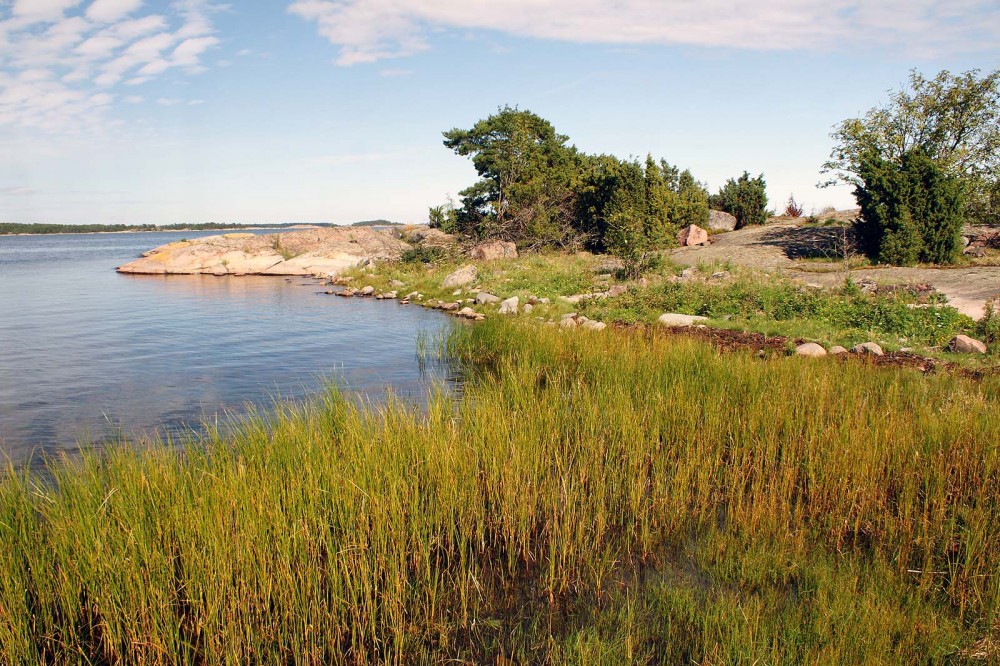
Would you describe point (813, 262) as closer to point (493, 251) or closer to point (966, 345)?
point (966, 345)

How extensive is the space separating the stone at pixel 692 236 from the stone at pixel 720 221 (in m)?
2.63

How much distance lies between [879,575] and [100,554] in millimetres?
5336

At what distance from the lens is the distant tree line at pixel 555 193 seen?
28.9m

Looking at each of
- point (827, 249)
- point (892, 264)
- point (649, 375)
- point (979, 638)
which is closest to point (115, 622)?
point (979, 638)

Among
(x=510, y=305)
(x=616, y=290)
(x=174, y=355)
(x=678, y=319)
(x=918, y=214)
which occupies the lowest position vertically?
(x=174, y=355)

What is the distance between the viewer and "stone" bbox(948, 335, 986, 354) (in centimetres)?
1046

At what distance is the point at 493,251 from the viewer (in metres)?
29.7

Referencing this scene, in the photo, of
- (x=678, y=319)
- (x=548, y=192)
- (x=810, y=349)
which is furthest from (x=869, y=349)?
(x=548, y=192)

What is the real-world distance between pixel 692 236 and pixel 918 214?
998cm

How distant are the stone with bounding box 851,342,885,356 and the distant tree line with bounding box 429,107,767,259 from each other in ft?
58.0

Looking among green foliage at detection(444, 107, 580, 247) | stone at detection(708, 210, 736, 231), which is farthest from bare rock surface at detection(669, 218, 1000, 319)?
green foliage at detection(444, 107, 580, 247)

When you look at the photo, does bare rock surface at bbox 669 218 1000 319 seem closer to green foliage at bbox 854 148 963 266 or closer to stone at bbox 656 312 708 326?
green foliage at bbox 854 148 963 266

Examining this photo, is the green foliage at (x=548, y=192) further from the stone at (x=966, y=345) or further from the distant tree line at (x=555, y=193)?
the stone at (x=966, y=345)

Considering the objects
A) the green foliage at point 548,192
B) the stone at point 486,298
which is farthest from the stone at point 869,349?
the green foliage at point 548,192
